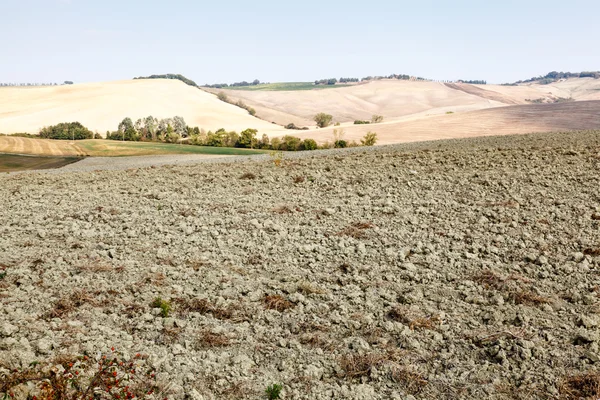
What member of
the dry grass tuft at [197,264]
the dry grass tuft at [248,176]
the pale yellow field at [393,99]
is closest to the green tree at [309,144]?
the dry grass tuft at [248,176]

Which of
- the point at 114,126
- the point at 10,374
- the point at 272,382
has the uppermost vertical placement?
the point at 114,126

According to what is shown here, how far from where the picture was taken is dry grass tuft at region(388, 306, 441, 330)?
656 centimetres

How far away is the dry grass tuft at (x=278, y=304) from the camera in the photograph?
713cm

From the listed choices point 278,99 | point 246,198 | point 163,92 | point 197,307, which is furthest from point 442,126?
point 278,99

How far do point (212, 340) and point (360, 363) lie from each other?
6.23 feet

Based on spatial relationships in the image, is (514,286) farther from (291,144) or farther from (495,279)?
(291,144)

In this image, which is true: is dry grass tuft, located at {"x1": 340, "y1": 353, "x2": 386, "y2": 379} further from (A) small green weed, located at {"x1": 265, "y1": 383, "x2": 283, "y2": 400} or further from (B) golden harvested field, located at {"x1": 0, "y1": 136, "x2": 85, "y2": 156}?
(B) golden harvested field, located at {"x1": 0, "y1": 136, "x2": 85, "y2": 156}

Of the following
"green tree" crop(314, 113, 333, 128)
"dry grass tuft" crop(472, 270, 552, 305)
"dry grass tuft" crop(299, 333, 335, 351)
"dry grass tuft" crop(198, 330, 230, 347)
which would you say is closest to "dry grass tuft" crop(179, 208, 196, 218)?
"dry grass tuft" crop(198, 330, 230, 347)

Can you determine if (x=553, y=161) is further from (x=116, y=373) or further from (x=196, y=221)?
(x=116, y=373)

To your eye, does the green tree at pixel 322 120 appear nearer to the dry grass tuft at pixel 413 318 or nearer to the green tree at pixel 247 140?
the green tree at pixel 247 140

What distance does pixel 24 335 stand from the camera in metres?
6.01

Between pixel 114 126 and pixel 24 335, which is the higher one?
pixel 114 126

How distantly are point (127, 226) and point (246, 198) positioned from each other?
12.3ft

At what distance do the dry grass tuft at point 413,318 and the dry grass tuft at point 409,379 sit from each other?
1027mm
